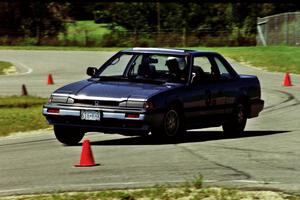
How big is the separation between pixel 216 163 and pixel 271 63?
1182 inches

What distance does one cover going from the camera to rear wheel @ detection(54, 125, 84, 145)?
1516 centimetres

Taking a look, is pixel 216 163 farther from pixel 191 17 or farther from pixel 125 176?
pixel 191 17

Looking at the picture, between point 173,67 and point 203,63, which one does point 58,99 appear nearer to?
point 173,67

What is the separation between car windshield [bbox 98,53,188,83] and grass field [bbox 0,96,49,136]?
361 cm

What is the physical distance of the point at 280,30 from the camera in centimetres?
5494

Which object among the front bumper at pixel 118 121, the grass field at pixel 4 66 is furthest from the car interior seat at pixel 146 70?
the grass field at pixel 4 66

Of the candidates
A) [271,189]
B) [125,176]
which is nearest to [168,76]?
[125,176]

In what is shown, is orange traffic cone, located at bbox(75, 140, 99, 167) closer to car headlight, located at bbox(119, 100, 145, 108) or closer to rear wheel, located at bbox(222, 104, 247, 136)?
car headlight, located at bbox(119, 100, 145, 108)

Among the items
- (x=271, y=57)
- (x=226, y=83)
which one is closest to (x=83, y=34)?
(x=271, y=57)

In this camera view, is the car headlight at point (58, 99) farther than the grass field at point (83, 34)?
No

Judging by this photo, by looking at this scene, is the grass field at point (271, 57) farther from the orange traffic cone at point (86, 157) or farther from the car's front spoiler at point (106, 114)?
the orange traffic cone at point (86, 157)

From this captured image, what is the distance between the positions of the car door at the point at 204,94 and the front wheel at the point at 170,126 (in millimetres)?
319

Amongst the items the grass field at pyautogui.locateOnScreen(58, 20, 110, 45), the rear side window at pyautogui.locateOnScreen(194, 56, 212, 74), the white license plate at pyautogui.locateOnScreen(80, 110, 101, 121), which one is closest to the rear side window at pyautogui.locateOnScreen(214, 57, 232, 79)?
the rear side window at pyautogui.locateOnScreen(194, 56, 212, 74)

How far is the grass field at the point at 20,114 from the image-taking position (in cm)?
1930
